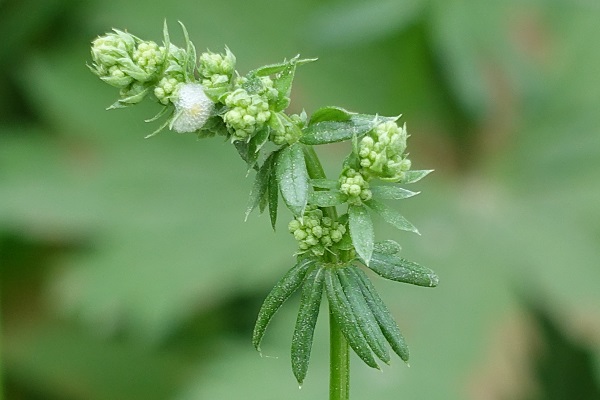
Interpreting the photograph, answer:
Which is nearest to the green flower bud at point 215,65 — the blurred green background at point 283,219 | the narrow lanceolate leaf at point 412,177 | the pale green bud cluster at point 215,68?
the pale green bud cluster at point 215,68

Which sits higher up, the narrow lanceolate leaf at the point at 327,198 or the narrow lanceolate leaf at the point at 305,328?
the narrow lanceolate leaf at the point at 327,198

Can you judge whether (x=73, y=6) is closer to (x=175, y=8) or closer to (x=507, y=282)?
(x=175, y=8)

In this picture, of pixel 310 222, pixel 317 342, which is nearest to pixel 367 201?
pixel 310 222

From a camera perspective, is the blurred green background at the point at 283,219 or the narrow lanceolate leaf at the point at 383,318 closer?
the narrow lanceolate leaf at the point at 383,318

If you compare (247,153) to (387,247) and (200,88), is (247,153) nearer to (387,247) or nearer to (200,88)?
(200,88)

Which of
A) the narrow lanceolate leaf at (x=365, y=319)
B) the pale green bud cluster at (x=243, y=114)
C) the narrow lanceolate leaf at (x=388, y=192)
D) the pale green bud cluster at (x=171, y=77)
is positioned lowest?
the narrow lanceolate leaf at (x=365, y=319)

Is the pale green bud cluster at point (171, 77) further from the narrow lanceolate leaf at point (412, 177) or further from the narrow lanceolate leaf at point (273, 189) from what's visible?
the narrow lanceolate leaf at point (412, 177)

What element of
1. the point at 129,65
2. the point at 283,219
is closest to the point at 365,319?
the point at 129,65
